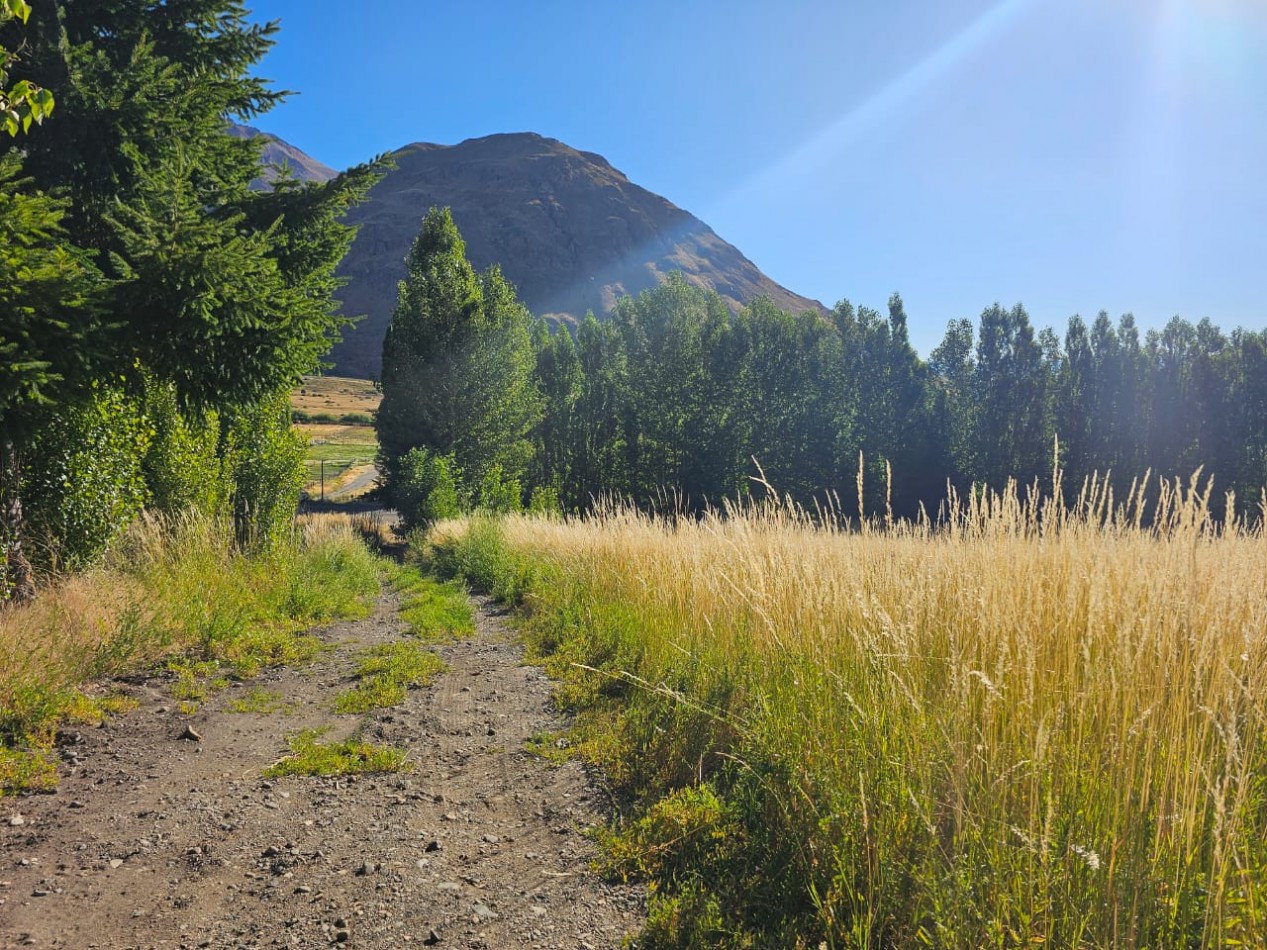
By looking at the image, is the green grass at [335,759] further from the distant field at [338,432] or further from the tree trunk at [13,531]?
the distant field at [338,432]

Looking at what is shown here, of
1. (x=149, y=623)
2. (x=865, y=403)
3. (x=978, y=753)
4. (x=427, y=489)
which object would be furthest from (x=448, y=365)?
(x=865, y=403)

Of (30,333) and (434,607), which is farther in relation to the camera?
(434,607)

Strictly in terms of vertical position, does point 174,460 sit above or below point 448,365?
below

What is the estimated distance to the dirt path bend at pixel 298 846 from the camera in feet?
7.70

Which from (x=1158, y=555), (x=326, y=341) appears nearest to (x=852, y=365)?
(x=326, y=341)

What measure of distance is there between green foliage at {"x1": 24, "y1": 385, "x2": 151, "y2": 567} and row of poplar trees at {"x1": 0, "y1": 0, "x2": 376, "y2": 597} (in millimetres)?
Result: 17

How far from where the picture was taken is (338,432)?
291 feet

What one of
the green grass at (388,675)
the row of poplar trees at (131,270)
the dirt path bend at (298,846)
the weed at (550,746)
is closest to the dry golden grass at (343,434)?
the row of poplar trees at (131,270)

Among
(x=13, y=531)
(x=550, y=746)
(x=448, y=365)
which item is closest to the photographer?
(x=550, y=746)

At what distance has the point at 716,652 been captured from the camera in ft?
13.8

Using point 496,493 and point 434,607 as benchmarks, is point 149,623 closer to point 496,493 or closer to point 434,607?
point 434,607

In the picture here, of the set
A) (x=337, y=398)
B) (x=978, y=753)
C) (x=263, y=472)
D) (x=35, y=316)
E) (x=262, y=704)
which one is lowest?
(x=262, y=704)

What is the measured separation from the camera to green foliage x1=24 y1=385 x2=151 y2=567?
19.2 ft

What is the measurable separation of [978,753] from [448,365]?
2412cm
